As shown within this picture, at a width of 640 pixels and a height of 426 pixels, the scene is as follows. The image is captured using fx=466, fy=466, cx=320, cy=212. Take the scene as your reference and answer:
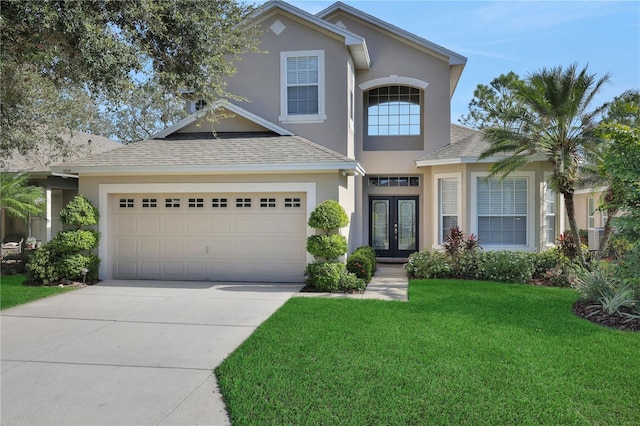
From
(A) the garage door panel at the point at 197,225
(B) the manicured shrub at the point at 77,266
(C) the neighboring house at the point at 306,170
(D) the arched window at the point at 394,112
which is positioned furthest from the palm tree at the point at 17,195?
(D) the arched window at the point at 394,112

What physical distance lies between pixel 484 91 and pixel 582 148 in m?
15.2

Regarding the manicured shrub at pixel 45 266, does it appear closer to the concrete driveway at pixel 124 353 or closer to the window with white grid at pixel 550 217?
the concrete driveway at pixel 124 353

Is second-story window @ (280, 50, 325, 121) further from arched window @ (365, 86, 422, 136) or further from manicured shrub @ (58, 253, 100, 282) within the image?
manicured shrub @ (58, 253, 100, 282)

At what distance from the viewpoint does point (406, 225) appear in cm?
1680

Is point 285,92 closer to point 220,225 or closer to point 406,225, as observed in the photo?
point 220,225

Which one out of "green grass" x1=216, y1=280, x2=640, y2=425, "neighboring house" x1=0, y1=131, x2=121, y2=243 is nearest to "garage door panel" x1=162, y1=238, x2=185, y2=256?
"green grass" x1=216, y1=280, x2=640, y2=425

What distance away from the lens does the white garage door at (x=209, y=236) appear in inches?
478

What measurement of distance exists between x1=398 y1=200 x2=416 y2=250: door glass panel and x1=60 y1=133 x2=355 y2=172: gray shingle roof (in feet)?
16.1

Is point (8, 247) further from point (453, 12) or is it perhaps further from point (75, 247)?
point (453, 12)

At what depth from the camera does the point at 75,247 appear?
1154cm

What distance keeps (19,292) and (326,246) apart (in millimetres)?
7111

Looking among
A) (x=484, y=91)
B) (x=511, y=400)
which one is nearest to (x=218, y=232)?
(x=511, y=400)

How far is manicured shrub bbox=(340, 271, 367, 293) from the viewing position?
10.7 metres

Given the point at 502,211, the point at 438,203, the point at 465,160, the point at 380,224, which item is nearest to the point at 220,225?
the point at 380,224
